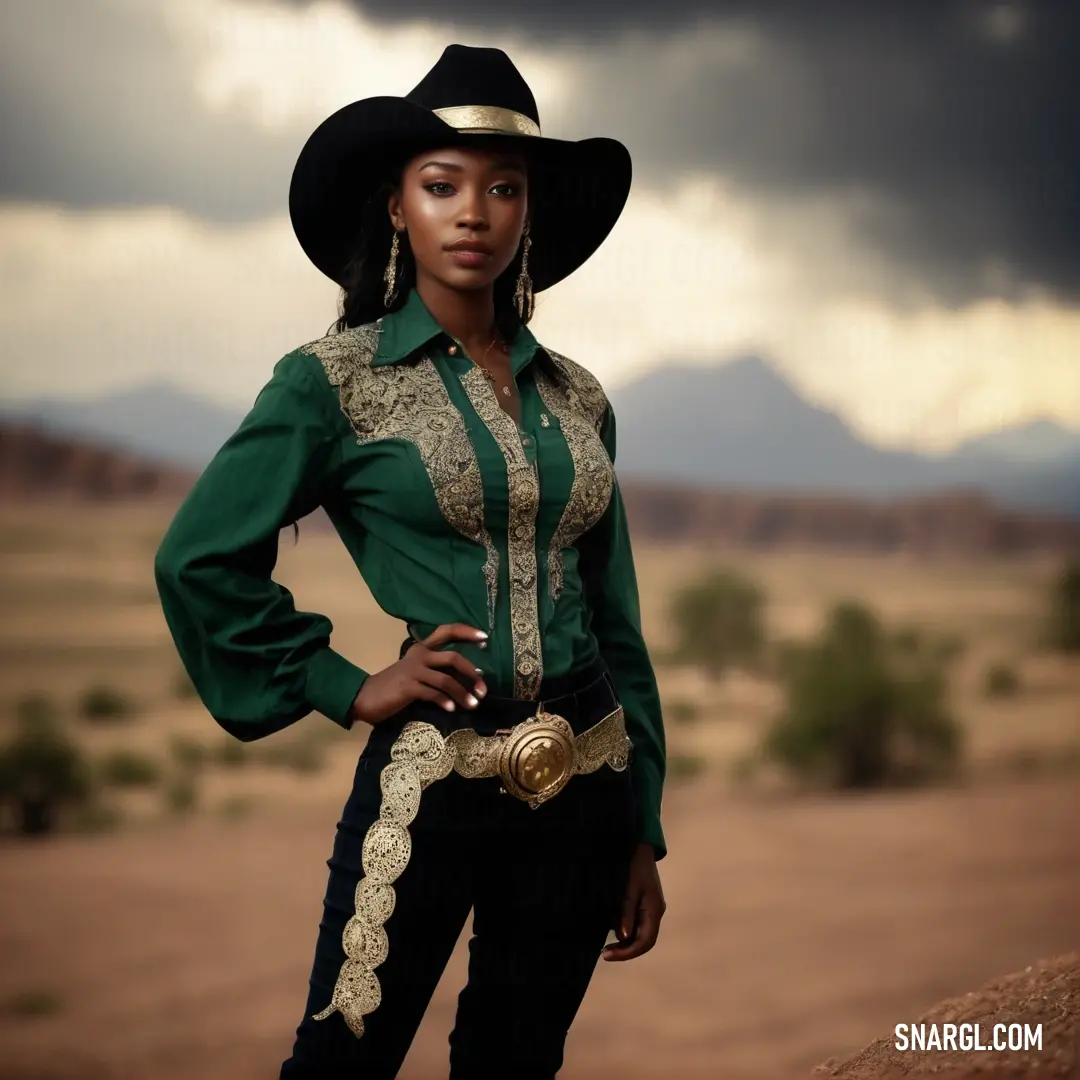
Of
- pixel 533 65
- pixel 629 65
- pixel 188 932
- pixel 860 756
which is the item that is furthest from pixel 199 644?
pixel 860 756

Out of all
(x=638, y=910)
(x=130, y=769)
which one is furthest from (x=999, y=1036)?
(x=130, y=769)

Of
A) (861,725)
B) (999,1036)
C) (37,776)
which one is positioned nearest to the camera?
(999,1036)

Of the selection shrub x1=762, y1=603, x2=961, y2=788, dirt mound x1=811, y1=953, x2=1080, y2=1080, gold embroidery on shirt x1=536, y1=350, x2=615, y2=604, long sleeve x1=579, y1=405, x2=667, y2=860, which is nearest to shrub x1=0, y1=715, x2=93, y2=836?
shrub x1=762, y1=603, x2=961, y2=788

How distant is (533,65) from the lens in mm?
6445

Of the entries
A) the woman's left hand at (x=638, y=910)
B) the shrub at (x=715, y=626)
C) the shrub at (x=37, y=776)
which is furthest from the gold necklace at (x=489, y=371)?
the shrub at (x=715, y=626)

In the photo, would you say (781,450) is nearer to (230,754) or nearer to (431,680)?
(230,754)

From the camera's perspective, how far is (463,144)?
1.61 meters

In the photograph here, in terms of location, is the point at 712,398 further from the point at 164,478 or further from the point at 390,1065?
the point at 390,1065

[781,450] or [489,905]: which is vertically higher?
[781,450]

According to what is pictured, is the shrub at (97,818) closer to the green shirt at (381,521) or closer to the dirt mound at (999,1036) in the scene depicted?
the dirt mound at (999,1036)

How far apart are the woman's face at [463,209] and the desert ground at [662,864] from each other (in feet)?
10.2

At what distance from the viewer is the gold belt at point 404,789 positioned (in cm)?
153

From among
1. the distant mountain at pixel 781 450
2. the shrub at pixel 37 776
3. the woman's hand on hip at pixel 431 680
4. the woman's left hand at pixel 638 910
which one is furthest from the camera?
the distant mountain at pixel 781 450

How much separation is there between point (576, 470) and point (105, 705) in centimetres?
627
